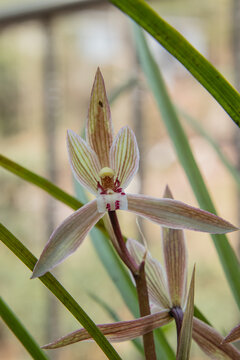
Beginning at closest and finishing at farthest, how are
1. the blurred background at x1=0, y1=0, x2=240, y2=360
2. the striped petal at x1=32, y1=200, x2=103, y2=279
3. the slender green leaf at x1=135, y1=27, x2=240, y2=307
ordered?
the striped petal at x1=32, y1=200, x2=103, y2=279
the slender green leaf at x1=135, y1=27, x2=240, y2=307
the blurred background at x1=0, y1=0, x2=240, y2=360

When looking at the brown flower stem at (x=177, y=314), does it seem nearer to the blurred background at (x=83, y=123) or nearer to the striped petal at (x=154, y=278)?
the striped petal at (x=154, y=278)

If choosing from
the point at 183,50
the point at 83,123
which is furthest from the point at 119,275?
the point at 83,123

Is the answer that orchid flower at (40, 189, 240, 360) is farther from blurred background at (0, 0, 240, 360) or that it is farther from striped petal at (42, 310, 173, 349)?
blurred background at (0, 0, 240, 360)

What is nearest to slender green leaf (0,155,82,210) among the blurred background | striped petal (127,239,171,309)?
striped petal (127,239,171,309)

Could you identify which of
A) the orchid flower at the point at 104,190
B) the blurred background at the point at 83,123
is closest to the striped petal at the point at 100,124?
the orchid flower at the point at 104,190

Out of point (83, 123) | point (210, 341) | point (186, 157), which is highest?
point (83, 123)

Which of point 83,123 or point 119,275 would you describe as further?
point 83,123

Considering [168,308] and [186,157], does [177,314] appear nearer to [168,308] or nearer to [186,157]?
[168,308]
